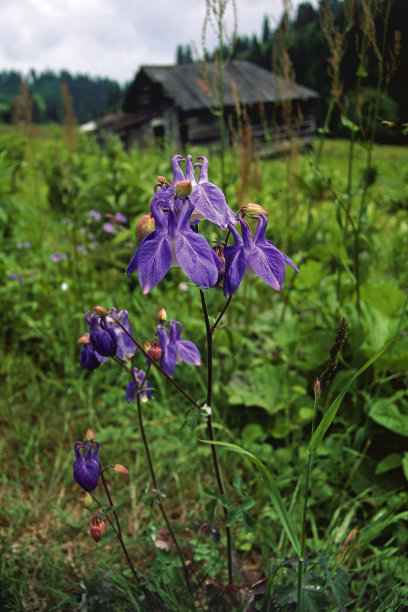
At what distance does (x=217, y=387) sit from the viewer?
7.55ft

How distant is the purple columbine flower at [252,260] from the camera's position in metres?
0.81

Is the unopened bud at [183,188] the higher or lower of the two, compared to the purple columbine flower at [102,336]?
higher

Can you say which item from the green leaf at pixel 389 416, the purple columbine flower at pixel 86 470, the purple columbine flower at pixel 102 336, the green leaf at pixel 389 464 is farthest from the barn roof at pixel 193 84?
the purple columbine flower at pixel 86 470

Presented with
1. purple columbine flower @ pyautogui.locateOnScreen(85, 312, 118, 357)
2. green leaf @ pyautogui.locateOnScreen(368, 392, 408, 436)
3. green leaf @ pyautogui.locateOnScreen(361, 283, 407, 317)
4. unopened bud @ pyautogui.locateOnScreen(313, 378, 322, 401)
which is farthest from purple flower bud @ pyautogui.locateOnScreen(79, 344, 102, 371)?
green leaf @ pyautogui.locateOnScreen(361, 283, 407, 317)

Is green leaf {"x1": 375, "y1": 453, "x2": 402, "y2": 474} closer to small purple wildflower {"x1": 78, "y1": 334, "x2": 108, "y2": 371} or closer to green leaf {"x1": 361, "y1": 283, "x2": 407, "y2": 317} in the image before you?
green leaf {"x1": 361, "y1": 283, "x2": 407, "y2": 317}

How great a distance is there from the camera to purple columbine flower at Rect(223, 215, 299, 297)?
813 mm

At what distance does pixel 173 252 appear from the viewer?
0.79m

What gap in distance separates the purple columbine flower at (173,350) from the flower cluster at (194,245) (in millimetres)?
347

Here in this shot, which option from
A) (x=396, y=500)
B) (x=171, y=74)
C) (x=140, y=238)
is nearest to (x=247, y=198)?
(x=396, y=500)

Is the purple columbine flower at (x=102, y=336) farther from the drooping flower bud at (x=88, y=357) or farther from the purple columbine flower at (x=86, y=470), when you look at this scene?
the purple columbine flower at (x=86, y=470)

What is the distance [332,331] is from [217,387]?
67 cm

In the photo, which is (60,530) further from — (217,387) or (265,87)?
(265,87)

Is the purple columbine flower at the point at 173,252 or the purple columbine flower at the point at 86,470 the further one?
the purple columbine flower at the point at 86,470

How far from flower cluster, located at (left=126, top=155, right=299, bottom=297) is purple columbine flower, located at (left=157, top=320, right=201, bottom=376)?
0.35 metres
